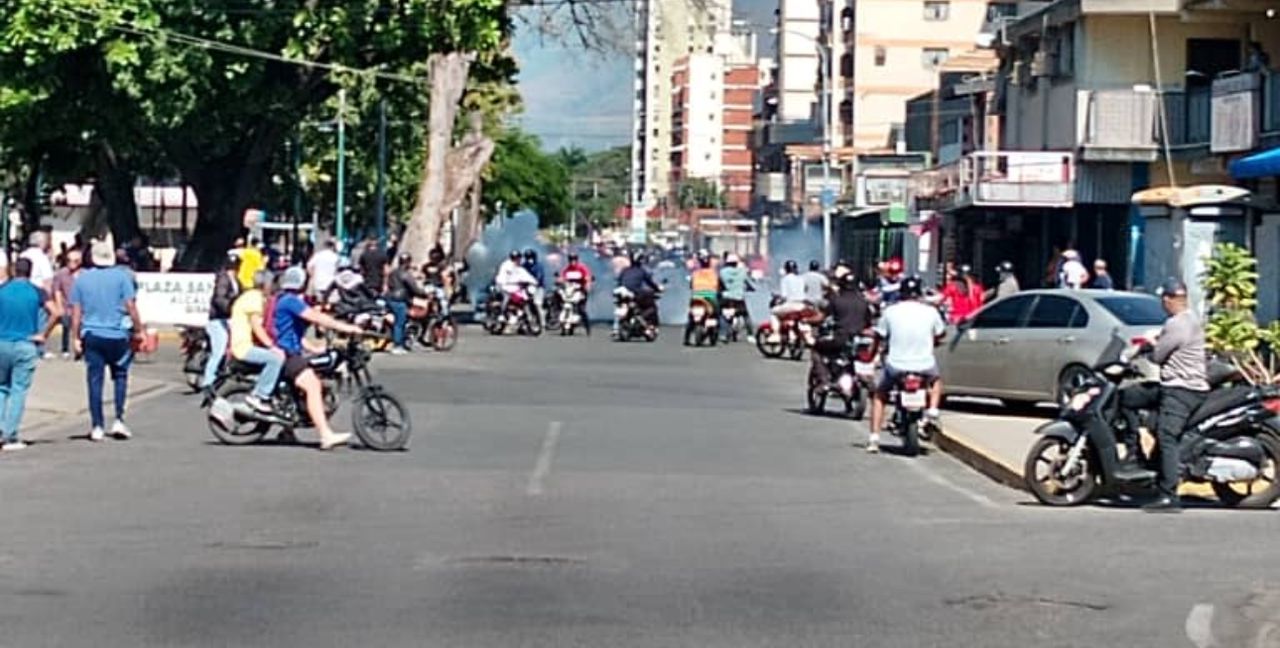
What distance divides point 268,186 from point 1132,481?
167 feet

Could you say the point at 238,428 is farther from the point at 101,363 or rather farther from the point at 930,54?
the point at 930,54

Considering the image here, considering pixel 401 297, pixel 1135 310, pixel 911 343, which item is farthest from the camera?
pixel 401 297

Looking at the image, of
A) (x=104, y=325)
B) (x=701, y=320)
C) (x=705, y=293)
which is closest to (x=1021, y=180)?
(x=705, y=293)

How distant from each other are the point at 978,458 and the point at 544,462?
3902 mm

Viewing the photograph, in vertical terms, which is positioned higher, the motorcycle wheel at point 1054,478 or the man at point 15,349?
the man at point 15,349

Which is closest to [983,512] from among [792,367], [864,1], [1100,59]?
[792,367]

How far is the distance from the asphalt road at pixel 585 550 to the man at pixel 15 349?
0.34m

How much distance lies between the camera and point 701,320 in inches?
1702

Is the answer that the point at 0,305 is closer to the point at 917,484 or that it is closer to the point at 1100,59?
the point at 917,484

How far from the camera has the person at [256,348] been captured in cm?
2142

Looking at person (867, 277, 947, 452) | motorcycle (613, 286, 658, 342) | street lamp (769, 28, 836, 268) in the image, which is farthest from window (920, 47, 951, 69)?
person (867, 277, 947, 452)

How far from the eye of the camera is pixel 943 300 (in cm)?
3759

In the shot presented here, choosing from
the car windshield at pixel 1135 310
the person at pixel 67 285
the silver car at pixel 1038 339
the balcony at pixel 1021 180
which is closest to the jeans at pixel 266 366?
the person at pixel 67 285

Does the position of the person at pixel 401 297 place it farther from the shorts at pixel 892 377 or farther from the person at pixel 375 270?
the shorts at pixel 892 377
